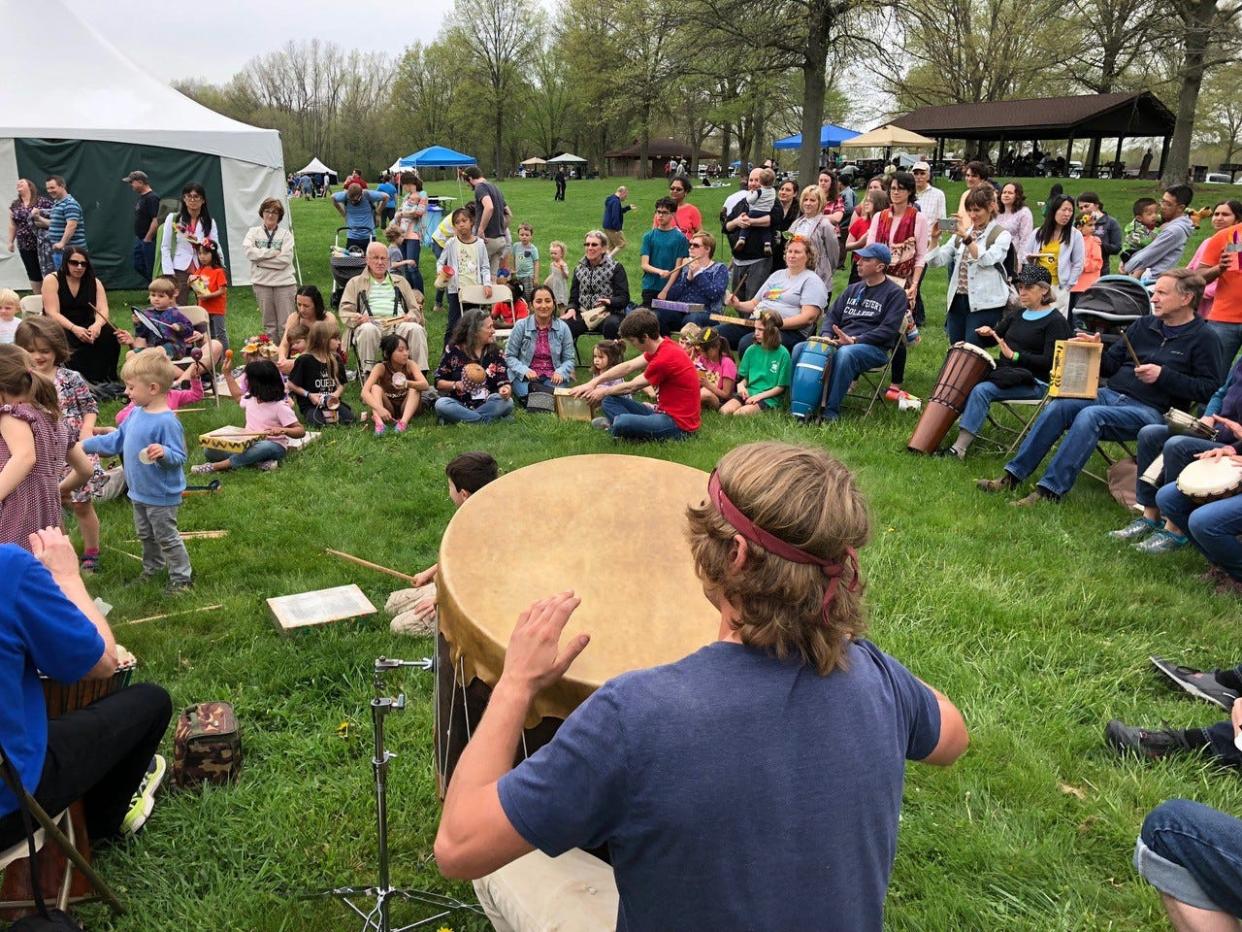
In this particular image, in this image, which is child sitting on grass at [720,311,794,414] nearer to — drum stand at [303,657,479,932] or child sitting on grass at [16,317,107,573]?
child sitting on grass at [16,317,107,573]

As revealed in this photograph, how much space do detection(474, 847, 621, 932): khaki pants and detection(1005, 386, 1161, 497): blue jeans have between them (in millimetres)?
4964

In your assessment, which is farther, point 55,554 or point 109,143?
point 109,143

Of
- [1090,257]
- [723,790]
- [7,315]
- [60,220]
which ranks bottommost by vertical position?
[7,315]

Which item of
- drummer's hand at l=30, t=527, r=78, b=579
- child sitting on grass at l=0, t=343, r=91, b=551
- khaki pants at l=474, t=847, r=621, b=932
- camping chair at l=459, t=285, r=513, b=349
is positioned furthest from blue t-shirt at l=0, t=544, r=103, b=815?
camping chair at l=459, t=285, r=513, b=349

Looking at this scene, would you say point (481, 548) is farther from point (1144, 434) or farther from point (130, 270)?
point (130, 270)

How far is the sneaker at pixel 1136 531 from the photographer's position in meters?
5.35

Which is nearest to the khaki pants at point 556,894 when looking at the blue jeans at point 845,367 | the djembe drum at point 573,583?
the djembe drum at point 573,583

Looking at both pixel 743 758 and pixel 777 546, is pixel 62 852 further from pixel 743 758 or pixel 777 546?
pixel 777 546

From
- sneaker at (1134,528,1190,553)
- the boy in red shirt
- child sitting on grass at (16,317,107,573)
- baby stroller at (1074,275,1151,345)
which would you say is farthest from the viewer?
the boy in red shirt

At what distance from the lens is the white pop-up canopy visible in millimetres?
12703

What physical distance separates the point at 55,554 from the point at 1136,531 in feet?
18.6

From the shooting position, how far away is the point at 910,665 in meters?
4.05

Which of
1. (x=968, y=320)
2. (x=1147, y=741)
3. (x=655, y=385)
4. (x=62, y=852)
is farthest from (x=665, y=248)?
(x=62, y=852)

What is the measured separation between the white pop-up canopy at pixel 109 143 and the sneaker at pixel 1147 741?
42.8 feet
